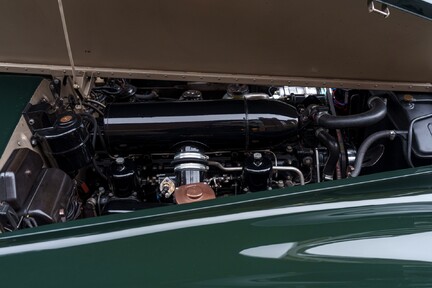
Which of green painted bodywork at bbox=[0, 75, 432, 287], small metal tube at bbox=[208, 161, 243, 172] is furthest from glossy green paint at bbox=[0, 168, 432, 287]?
small metal tube at bbox=[208, 161, 243, 172]

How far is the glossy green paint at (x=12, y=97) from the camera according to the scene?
1.36 meters

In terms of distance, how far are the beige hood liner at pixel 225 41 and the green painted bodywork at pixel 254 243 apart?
0.64m

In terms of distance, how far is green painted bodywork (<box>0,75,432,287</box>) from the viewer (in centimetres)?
81

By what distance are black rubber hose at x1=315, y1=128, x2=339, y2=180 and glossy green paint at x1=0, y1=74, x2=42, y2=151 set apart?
1107 millimetres

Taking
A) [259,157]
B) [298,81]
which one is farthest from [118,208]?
[298,81]

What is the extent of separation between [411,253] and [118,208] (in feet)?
3.13

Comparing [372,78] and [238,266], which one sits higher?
[372,78]

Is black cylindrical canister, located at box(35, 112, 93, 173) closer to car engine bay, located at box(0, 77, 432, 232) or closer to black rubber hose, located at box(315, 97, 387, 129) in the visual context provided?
car engine bay, located at box(0, 77, 432, 232)

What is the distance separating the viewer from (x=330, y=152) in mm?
1567

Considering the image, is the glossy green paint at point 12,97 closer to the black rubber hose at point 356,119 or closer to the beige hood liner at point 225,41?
the beige hood liner at point 225,41

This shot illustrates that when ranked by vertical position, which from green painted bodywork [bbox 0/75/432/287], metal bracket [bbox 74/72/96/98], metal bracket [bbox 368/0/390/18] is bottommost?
green painted bodywork [bbox 0/75/432/287]

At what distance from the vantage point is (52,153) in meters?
1.43

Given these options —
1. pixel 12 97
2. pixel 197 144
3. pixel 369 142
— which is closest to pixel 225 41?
pixel 197 144

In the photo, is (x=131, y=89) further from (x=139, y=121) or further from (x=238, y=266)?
(x=238, y=266)
